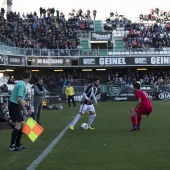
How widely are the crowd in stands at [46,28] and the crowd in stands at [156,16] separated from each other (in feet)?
21.1

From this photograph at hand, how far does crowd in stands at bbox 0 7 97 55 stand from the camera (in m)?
48.8

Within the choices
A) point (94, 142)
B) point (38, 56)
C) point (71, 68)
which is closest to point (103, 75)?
point (71, 68)

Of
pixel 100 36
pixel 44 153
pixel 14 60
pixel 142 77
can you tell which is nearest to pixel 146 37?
pixel 100 36

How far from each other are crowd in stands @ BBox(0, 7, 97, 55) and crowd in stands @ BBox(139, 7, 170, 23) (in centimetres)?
643

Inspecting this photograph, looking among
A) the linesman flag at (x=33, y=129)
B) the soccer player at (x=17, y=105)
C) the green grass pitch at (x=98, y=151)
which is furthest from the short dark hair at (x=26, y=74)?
the green grass pitch at (x=98, y=151)

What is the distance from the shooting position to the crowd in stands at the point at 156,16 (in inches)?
2367

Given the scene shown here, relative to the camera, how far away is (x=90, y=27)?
56.6m

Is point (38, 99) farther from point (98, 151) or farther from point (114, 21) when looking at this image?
point (114, 21)

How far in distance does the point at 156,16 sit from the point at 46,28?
16.5 meters

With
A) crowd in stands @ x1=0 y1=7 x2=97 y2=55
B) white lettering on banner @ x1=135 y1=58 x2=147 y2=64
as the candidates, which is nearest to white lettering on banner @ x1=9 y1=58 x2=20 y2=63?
crowd in stands @ x1=0 y1=7 x2=97 y2=55

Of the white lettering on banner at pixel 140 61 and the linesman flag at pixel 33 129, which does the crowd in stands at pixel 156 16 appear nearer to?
the white lettering on banner at pixel 140 61

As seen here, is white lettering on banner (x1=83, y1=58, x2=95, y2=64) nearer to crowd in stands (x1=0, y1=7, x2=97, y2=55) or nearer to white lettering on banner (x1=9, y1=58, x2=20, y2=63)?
crowd in stands (x1=0, y1=7, x2=97, y2=55)

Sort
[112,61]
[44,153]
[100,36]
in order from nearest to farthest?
[44,153] < [112,61] < [100,36]

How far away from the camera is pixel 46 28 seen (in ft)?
173
